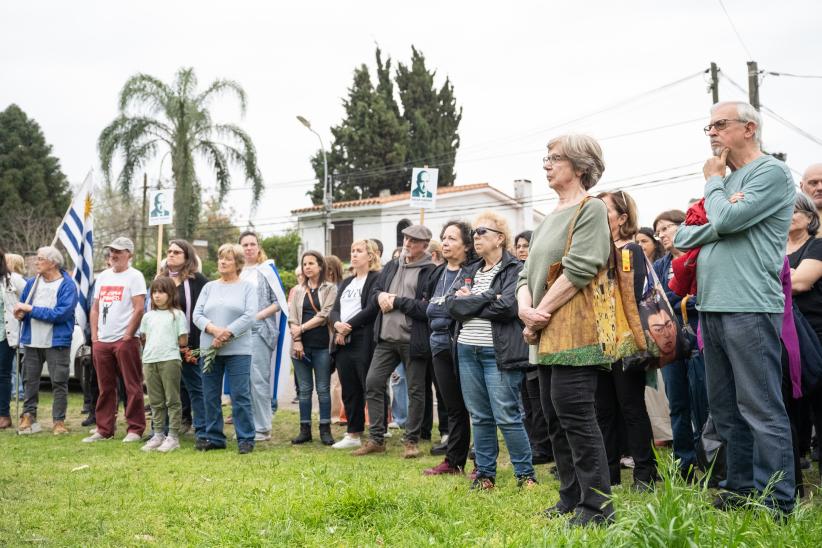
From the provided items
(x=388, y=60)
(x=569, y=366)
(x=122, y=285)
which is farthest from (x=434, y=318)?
(x=388, y=60)

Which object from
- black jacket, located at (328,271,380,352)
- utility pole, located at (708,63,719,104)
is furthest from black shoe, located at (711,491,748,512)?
utility pole, located at (708,63,719,104)

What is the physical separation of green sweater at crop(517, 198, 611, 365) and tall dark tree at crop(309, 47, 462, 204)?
45822 mm

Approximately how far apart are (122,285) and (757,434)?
23.6 ft

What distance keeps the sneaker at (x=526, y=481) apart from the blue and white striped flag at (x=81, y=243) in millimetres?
6979

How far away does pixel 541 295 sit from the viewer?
176 inches

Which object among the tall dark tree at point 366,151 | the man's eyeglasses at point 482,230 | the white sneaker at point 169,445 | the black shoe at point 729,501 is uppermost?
the tall dark tree at point 366,151

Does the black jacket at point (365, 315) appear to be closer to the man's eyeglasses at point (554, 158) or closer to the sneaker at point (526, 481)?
the sneaker at point (526, 481)

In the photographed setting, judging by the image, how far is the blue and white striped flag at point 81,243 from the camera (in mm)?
10461

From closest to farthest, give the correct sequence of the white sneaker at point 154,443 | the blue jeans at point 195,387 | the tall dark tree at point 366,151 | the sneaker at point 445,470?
1. the sneaker at point 445,470
2. the white sneaker at point 154,443
3. the blue jeans at point 195,387
4. the tall dark tree at point 366,151

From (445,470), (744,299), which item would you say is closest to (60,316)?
(445,470)

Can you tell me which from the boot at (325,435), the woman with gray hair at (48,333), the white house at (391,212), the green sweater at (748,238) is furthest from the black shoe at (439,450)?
the white house at (391,212)

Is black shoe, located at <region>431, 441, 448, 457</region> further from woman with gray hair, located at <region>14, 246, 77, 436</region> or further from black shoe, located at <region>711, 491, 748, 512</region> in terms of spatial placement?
woman with gray hair, located at <region>14, 246, 77, 436</region>

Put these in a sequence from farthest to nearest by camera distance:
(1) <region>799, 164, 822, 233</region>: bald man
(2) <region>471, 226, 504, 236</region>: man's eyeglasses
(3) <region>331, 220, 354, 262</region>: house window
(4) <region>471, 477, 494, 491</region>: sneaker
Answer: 1. (3) <region>331, 220, 354, 262</region>: house window
2. (2) <region>471, 226, 504, 236</region>: man's eyeglasses
3. (1) <region>799, 164, 822, 233</region>: bald man
4. (4) <region>471, 477, 494, 491</region>: sneaker

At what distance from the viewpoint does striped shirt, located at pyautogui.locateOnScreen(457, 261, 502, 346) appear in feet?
19.2
